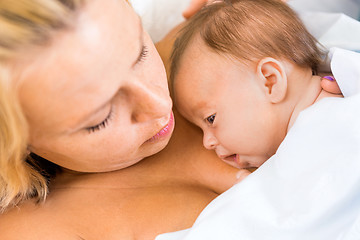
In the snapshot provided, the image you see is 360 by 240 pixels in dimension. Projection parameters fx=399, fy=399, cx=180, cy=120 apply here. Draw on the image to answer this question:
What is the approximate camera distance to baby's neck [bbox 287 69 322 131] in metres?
1.20

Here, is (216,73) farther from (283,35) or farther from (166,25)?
(166,25)

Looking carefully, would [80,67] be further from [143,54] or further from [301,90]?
[301,90]

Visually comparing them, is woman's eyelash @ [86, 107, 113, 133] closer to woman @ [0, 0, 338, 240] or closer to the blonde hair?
woman @ [0, 0, 338, 240]

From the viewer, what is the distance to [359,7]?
1749mm

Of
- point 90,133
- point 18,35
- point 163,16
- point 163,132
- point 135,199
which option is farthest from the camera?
point 163,16

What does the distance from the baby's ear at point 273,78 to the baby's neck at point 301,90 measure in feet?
0.15

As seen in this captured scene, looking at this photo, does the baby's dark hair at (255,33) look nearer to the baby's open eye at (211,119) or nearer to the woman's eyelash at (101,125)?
the baby's open eye at (211,119)

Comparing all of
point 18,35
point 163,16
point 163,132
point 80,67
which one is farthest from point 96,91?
point 163,16

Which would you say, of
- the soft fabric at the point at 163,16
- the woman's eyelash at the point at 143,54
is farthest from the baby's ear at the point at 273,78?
the soft fabric at the point at 163,16

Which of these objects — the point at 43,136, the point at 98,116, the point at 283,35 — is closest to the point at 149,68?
the point at 98,116

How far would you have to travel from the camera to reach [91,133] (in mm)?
937

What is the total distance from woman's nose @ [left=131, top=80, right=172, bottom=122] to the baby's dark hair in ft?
0.94

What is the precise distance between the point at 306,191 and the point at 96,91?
57cm

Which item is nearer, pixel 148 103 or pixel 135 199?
pixel 148 103
